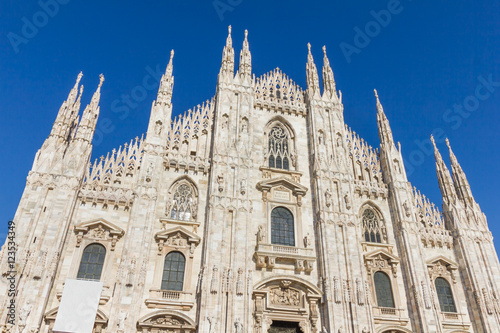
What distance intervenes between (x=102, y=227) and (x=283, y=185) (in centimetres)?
1047

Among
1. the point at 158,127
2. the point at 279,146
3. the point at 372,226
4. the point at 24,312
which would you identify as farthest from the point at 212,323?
the point at 279,146

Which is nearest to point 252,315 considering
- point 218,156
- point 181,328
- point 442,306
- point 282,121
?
point 181,328

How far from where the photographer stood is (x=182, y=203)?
21.7 meters

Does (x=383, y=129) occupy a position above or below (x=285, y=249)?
above

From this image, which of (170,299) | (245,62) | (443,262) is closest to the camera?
(170,299)

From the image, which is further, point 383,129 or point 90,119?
point 383,129

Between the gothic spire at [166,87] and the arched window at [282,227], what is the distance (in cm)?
965

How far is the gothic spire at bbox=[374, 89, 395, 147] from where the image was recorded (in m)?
27.3

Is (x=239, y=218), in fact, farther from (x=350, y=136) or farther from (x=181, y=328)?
(x=350, y=136)

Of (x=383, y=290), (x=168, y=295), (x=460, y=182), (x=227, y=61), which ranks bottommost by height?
(x=168, y=295)

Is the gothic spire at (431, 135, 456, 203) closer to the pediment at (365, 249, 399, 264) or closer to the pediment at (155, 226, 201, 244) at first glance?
the pediment at (365, 249, 399, 264)

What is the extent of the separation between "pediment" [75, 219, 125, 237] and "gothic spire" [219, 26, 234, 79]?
12.4 m

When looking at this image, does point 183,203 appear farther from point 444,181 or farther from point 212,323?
point 444,181

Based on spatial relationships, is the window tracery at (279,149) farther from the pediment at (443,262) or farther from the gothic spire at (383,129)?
the pediment at (443,262)
